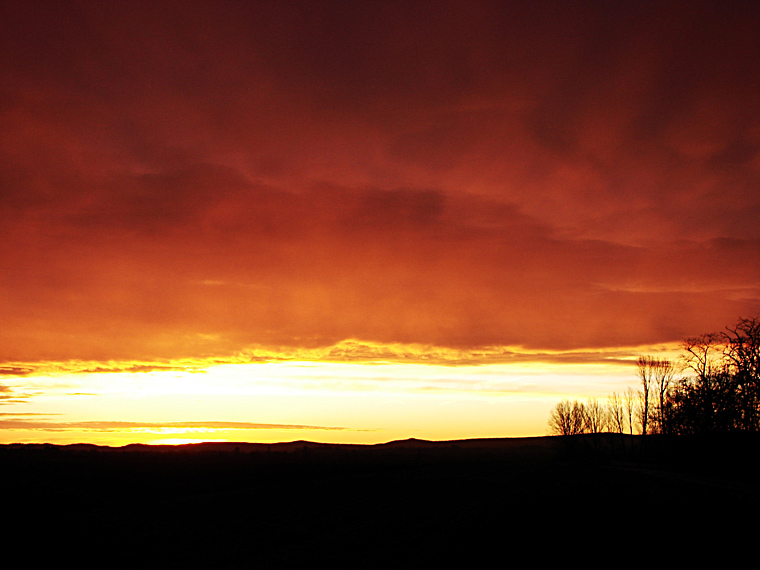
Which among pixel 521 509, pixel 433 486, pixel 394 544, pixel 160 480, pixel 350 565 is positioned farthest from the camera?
pixel 160 480

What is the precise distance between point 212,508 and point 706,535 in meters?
20.4

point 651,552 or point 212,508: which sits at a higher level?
point 651,552

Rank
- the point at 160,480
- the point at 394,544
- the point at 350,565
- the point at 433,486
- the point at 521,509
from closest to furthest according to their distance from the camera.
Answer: the point at 350,565 < the point at 394,544 < the point at 521,509 < the point at 433,486 < the point at 160,480

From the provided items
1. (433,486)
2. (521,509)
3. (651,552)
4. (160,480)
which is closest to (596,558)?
(651,552)

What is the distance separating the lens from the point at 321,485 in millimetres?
40688

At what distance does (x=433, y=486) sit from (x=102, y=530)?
2281 cm

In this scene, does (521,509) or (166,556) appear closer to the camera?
(166,556)

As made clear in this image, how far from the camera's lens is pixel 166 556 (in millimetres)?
15758

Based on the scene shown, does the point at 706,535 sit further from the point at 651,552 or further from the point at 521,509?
the point at 521,509

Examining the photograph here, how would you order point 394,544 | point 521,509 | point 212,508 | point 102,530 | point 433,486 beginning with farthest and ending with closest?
point 433,486 → point 212,508 → point 521,509 → point 102,530 → point 394,544

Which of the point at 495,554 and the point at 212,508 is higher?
the point at 495,554

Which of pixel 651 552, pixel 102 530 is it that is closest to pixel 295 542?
pixel 102 530

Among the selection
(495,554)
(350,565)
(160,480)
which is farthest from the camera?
(160,480)

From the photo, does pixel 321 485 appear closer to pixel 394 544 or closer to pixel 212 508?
pixel 212 508
